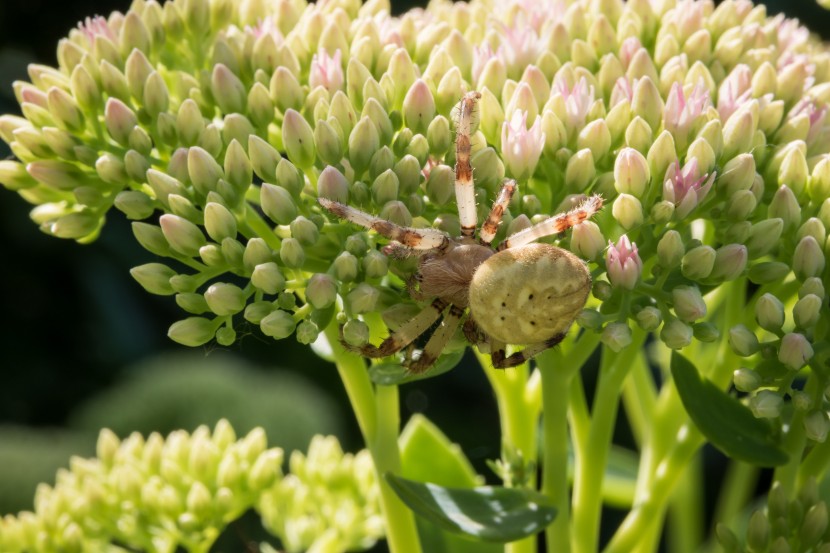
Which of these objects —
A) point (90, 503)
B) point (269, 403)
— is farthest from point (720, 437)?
point (269, 403)

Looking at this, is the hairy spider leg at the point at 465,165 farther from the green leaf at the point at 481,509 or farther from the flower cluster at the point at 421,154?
the green leaf at the point at 481,509

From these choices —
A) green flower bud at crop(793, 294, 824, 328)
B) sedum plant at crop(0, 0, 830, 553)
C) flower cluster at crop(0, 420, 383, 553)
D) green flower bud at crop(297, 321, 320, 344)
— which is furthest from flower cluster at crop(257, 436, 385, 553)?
green flower bud at crop(793, 294, 824, 328)

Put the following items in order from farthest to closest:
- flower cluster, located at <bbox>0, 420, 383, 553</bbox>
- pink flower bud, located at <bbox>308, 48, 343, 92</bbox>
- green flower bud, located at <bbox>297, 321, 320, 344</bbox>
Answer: flower cluster, located at <bbox>0, 420, 383, 553</bbox> < pink flower bud, located at <bbox>308, 48, 343, 92</bbox> < green flower bud, located at <bbox>297, 321, 320, 344</bbox>

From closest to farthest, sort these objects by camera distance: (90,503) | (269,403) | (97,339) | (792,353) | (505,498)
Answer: (792,353) → (505,498) → (90,503) → (269,403) → (97,339)

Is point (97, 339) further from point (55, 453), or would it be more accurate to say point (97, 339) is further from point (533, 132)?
point (533, 132)

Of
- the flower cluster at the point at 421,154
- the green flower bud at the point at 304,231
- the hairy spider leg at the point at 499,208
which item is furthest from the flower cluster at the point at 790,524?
the green flower bud at the point at 304,231

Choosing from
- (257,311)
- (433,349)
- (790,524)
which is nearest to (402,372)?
(433,349)

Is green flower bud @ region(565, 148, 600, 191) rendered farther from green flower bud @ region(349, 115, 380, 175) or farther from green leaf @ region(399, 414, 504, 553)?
green leaf @ region(399, 414, 504, 553)

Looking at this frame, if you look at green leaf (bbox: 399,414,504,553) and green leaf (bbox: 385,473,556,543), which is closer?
green leaf (bbox: 385,473,556,543)
